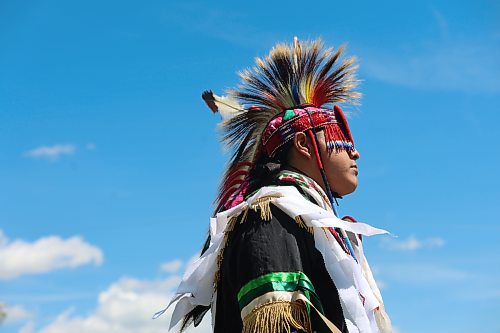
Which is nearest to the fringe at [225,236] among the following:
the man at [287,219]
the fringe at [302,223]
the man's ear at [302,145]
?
the man at [287,219]

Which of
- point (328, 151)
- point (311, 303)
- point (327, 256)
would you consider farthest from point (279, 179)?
point (311, 303)

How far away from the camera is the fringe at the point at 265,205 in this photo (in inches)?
122

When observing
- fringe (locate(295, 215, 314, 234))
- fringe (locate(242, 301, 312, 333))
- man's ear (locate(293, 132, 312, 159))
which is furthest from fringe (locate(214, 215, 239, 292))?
man's ear (locate(293, 132, 312, 159))

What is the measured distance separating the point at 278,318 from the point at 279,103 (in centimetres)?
147

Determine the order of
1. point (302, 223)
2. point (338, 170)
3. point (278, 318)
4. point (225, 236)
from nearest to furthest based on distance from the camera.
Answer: point (278, 318) → point (302, 223) → point (225, 236) → point (338, 170)

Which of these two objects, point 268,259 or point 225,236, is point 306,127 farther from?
point 268,259

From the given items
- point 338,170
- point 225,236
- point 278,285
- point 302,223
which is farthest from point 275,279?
point 338,170

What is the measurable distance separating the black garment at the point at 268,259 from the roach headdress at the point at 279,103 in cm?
62

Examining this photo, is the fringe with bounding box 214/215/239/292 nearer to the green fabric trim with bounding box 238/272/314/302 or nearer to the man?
the man

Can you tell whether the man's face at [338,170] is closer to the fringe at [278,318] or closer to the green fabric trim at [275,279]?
the green fabric trim at [275,279]

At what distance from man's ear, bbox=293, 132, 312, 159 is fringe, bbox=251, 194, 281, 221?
1.64 feet

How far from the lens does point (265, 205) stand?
315 cm

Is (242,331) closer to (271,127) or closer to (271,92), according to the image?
(271,127)

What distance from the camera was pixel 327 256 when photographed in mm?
3100
